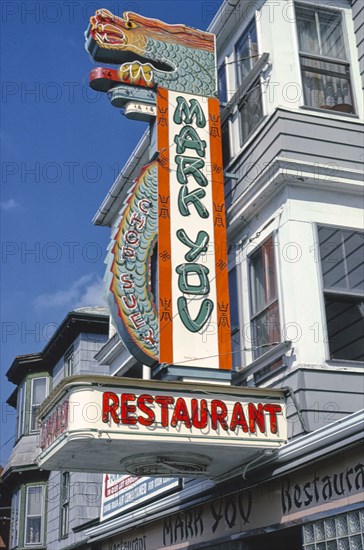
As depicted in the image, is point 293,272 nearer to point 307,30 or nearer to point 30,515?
point 307,30

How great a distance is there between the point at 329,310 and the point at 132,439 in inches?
128

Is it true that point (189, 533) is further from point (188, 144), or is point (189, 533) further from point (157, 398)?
point (188, 144)

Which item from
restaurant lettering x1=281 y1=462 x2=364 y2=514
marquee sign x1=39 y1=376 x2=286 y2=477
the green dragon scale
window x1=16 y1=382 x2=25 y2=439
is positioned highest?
the green dragon scale

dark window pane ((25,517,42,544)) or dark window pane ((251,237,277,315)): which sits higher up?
dark window pane ((251,237,277,315))

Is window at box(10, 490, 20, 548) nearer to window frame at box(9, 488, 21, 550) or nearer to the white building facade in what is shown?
window frame at box(9, 488, 21, 550)

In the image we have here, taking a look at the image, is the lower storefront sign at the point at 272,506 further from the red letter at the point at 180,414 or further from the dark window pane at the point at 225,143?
the dark window pane at the point at 225,143

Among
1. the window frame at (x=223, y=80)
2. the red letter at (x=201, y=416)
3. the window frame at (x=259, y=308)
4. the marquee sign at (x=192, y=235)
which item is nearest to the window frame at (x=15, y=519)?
the window frame at (x=223, y=80)

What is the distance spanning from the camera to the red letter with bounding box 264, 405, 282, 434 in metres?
10.6

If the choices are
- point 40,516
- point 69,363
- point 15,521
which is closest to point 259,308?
point 69,363

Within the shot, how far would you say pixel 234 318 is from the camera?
41.4 feet

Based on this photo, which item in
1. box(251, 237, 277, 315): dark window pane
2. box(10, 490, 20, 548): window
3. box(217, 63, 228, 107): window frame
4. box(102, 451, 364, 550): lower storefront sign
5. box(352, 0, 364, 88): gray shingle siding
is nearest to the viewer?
box(102, 451, 364, 550): lower storefront sign

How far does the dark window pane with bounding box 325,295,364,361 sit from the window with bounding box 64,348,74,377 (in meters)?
14.3

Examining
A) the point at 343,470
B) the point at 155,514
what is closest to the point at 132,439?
the point at 343,470

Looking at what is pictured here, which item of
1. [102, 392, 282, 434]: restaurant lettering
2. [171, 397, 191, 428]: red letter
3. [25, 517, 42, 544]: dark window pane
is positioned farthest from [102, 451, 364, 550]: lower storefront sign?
[25, 517, 42, 544]: dark window pane
